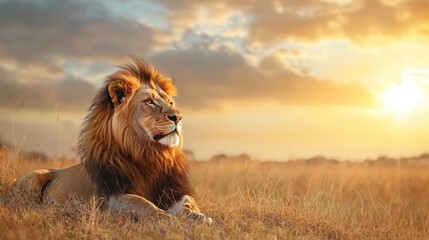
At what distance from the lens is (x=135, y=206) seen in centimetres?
660

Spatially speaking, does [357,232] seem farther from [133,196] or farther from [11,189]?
[11,189]

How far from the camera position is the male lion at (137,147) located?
6719 millimetres

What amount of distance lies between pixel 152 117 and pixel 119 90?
605 mm

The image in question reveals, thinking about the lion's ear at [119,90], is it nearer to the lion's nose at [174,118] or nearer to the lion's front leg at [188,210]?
the lion's nose at [174,118]

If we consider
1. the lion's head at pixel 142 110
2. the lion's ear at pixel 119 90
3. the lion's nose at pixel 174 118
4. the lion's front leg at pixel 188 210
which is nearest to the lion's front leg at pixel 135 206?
the lion's front leg at pixel 188 210

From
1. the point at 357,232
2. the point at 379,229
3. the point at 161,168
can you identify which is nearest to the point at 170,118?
the point at 161,168

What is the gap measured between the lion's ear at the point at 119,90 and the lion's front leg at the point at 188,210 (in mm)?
1321

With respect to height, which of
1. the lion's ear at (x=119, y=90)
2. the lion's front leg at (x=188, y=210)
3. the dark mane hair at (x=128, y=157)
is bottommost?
the lion's front leg at (x=188, y=210)

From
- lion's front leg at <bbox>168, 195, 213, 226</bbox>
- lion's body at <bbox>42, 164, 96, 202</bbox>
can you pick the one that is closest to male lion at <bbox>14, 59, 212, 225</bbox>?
lion's front leg at <bbox>168, 195, 213, 226</bbox>

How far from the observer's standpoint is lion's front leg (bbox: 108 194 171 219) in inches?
253

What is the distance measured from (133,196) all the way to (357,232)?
2.58 meters

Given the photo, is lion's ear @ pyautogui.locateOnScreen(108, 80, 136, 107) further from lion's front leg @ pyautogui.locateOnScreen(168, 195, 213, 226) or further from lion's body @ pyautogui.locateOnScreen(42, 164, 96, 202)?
lion's front leg @ pyautogui.locateOnScreen(168, 195, 213, 226)

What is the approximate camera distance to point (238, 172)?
13461 mm

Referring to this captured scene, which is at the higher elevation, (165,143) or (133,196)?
(165,143)
